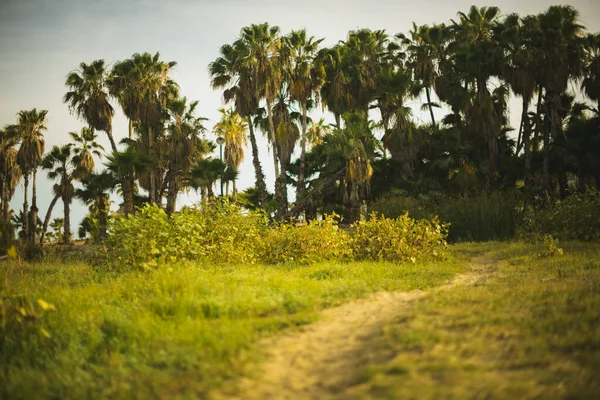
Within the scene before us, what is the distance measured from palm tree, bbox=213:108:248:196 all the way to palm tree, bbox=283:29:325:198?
10.4 metres

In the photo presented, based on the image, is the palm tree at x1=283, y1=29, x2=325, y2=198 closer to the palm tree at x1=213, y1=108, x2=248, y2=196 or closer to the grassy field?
the palm tree at x1=213, y1=108, x2=248, y2=196

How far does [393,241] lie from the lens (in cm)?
1184

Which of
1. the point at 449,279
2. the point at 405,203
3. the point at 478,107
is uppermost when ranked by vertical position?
the point at 478,107

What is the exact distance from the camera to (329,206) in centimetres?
3173

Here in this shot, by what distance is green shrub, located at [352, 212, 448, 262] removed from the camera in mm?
11773

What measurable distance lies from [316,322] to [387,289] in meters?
2.39

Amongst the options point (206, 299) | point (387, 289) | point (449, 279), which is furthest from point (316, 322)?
point (449, 279)

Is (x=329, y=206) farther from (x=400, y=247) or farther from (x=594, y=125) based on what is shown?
(x=400, y=247)

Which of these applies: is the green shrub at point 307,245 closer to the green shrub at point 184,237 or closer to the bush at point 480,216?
the green shrub at point 184,237

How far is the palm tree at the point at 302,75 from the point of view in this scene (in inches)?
1206

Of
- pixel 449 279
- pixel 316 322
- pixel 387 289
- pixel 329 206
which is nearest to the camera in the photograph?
pixel 316 322

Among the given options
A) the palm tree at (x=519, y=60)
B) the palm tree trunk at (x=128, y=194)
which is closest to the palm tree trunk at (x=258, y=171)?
the palm tree trunk at (x=128, y=194)

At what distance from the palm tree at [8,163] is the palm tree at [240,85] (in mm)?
22274

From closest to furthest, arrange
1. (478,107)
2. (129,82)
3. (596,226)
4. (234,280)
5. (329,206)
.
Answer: (234,280) → (596,226) → (478,107) → (329,206) → (129,82)
